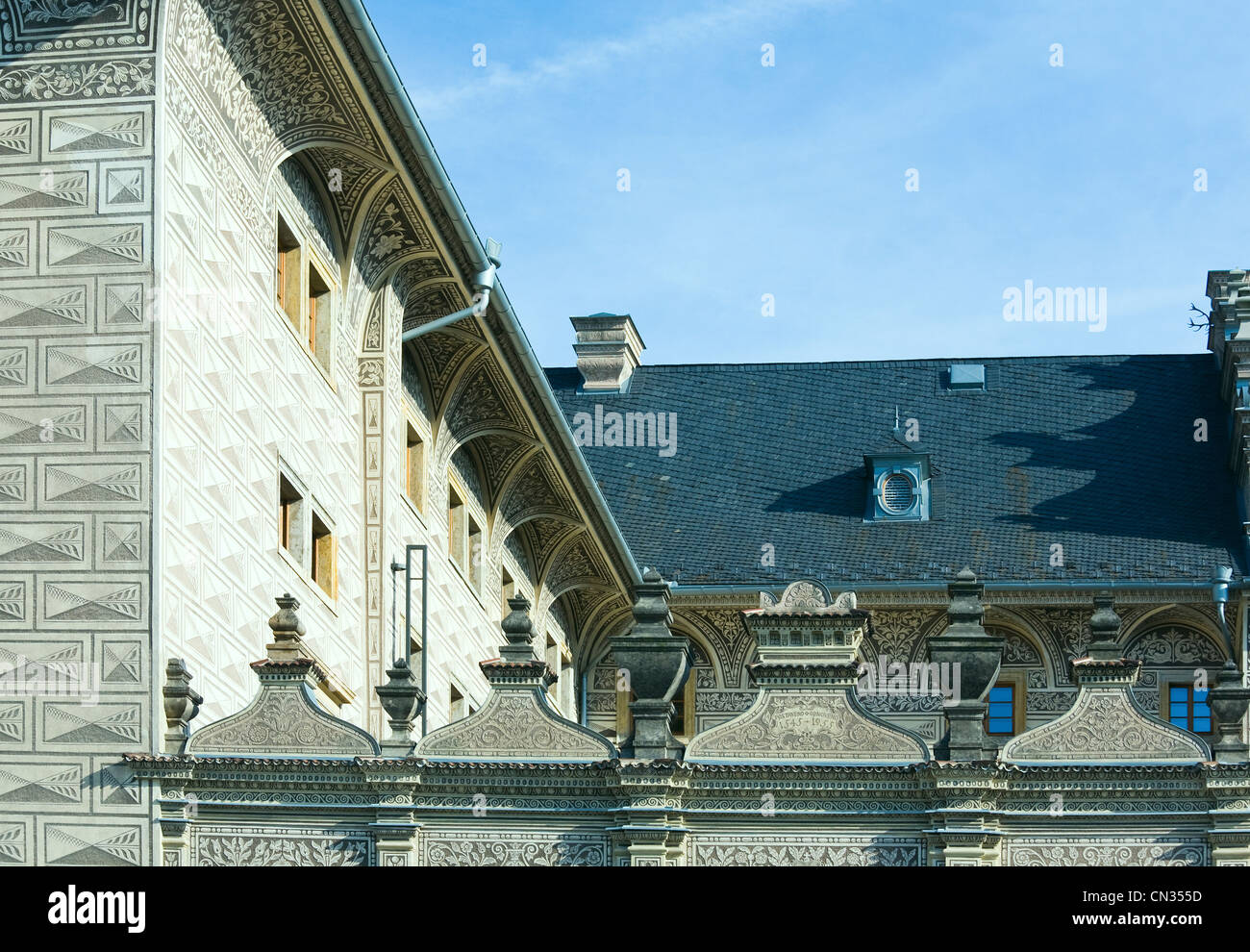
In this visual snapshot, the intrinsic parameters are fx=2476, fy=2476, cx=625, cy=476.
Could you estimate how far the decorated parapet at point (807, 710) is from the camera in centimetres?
1406

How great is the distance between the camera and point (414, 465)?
2241 centimetres

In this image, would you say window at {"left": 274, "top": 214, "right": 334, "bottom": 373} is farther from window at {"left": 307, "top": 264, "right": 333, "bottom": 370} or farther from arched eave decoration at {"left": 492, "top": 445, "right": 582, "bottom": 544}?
arched eave decoration at {"left": 492, "top": 445, "right": 582, "bottom": 544}

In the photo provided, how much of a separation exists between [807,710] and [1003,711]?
48.3 feet

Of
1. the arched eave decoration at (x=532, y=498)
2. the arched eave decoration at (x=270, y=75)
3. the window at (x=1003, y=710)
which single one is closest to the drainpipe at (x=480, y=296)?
the arched eave decoration at (x=270, y=75)

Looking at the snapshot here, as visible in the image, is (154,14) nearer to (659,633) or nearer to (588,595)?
(659,633)

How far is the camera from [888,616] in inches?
1131

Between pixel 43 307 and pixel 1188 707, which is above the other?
pixel 43 307

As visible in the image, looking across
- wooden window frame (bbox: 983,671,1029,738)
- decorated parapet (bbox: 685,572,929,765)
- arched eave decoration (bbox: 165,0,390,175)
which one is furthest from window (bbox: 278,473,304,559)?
wooden window frame (bbox: 983,671,1029,738)

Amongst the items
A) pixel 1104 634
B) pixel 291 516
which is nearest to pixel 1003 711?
pixel 291 516

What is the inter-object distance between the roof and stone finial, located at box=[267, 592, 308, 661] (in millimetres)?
14475

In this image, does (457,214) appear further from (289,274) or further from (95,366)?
(95,366)

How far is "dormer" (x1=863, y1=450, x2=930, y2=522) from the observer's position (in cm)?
3042

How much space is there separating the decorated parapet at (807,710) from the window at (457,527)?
9.64 meters
